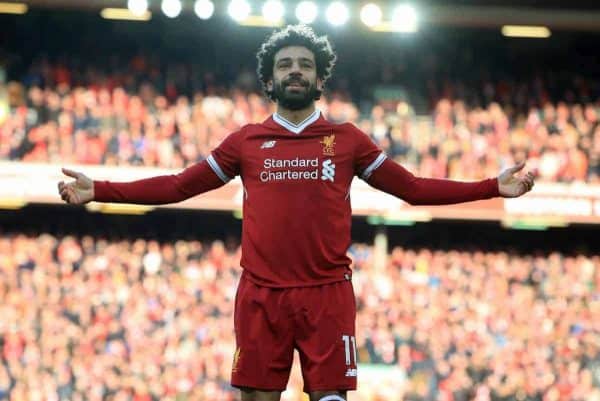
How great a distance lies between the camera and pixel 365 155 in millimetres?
4602

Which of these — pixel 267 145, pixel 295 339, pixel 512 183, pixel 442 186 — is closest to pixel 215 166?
pixel 267 145

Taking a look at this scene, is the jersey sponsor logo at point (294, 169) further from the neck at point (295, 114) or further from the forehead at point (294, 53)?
the forehead at point (294, 53)

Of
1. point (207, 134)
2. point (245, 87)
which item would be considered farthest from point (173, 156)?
point (245, 87)

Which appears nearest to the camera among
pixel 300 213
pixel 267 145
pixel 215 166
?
pixel 300 213

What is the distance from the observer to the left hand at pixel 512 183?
4.62 m

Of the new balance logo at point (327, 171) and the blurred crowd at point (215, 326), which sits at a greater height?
the new balance logo at point (327, 171)

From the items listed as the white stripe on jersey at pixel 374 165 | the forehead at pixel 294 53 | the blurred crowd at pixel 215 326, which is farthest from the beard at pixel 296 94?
the blurred crowd at pixel 215 326

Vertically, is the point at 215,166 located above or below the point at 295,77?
below

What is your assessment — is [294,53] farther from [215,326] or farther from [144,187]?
[215,326]

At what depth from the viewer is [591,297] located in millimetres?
16906

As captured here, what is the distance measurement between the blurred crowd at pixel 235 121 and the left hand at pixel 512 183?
12.2 m

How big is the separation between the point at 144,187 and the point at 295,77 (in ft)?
2.54

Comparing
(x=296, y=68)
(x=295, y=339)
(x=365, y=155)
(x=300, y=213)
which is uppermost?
(x=296, y=68)

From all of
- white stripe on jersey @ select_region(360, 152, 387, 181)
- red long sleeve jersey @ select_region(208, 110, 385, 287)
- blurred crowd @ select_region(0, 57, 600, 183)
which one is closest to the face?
red long sleeve jersey @ select_region(208, 110, 385, 287)
